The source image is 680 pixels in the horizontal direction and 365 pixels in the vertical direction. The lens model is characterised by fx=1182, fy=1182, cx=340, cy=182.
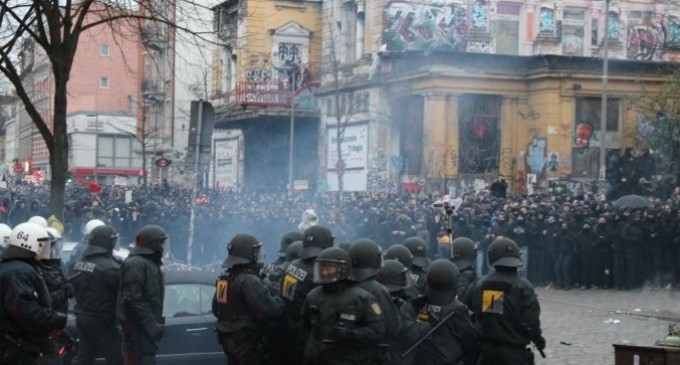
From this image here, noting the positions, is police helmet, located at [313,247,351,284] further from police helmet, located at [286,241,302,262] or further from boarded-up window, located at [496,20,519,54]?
boarded-up window, located at [496,20,519,54]

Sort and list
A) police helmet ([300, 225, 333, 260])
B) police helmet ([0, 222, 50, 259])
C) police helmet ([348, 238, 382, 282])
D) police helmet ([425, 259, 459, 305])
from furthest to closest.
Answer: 1. police helmet ([300, 225, 333, 260])
2. police helmet ([425, 259, 459, 305])
3. police helmet ([0, 222, 50, 259])
4. police helmet ([348, 238, 382, 282])

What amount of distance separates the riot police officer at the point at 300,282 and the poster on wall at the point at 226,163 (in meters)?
46.2

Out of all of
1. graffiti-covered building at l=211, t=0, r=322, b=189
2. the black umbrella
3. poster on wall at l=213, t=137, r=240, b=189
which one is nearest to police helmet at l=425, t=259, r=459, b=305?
the black umbrella

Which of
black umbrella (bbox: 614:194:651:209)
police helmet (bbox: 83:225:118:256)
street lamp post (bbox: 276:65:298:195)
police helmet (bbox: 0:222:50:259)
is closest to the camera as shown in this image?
police helmet (bbox: 0:222:50:259)

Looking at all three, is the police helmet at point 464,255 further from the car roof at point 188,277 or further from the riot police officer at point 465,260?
the car roof at point 188,277

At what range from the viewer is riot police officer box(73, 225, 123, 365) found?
1133 cm

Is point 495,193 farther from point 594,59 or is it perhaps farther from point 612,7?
point 612,7

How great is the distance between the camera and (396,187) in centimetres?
4328

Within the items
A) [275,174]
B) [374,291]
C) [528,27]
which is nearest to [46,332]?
[374,291]

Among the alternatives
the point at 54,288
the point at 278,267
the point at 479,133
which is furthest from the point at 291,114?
the point at 54,288

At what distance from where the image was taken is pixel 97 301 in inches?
446

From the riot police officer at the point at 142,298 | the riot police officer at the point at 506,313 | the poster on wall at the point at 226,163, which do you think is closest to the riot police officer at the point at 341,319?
the riot police officer at the point at 506,313

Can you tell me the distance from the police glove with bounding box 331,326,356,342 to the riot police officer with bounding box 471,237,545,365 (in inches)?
72.1

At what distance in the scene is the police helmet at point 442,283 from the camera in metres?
9.51
